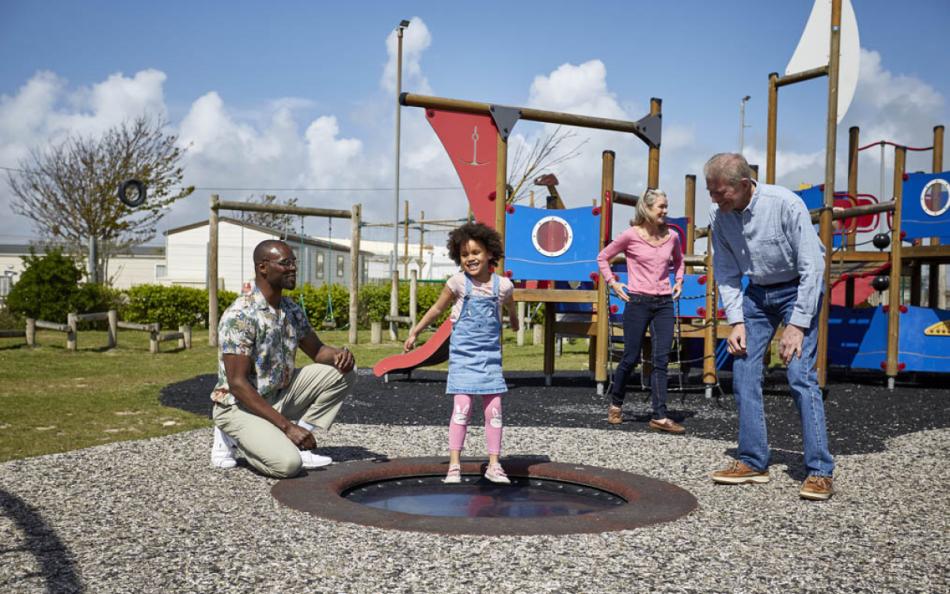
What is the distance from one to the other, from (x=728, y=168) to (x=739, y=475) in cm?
157

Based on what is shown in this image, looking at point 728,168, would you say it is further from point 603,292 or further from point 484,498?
Result: point 603,292

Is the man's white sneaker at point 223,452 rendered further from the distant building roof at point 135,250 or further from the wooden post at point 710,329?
the distant building roof at point 135,250

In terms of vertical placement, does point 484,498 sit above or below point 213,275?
below

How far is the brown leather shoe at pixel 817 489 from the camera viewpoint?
421cm

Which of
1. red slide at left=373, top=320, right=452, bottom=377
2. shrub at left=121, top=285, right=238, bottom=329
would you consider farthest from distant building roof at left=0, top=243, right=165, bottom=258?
red slide at left=373, top=320, right=452, bottom=377

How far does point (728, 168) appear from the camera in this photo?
170 inches

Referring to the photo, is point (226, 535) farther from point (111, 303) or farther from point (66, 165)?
point (66, 165)

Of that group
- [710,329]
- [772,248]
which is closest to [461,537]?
[772,248]

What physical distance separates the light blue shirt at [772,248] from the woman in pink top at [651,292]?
2.21 m

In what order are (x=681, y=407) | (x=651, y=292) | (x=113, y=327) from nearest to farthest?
(x=651, y=292)
(x=681, y=407)
(x=113, y=327)

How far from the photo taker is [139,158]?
103 feet

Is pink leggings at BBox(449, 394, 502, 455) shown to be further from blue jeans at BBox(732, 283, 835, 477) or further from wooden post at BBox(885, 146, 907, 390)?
wooden post at BBox(885, 146, 907, 390)

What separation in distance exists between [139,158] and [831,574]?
3170 centimetres

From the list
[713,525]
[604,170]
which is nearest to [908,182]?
[604,170]
